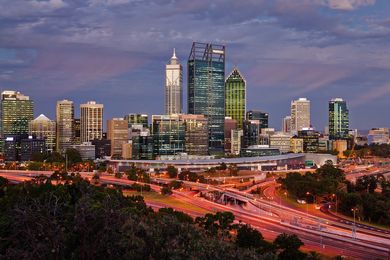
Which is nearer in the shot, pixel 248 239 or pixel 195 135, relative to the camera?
pixel 248 239

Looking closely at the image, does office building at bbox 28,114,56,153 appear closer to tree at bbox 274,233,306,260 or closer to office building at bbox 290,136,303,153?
office building at bbox 290,136,303,153

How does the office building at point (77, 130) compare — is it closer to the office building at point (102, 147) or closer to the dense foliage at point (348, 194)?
the office building at point (102, 147)

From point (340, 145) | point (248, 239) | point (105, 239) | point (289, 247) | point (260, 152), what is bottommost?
point (289, 247)

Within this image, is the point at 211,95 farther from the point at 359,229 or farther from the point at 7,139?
the point at 359,229

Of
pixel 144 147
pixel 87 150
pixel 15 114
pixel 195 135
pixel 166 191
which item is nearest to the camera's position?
pixel 166 191

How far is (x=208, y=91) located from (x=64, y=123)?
172ft

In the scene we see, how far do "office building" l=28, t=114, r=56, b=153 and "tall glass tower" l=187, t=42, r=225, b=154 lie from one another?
4869cm

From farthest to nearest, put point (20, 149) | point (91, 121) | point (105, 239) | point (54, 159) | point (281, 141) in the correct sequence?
point (281, 141)
point (91, 121)
point (20, 149)
point (54, 159)
point (105, 239)

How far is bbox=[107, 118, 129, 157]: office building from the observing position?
169 meters

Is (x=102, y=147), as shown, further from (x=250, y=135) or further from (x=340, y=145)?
(x=340, y=145)

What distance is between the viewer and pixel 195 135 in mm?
151875

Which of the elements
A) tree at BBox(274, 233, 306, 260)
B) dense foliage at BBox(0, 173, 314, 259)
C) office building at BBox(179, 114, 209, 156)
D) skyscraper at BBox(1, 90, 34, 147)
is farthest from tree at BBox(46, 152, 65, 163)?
dense foliage at BBox(0, 173, 314, 259)

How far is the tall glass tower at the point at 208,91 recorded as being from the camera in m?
187

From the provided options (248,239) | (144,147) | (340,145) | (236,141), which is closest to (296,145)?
(340,145)
